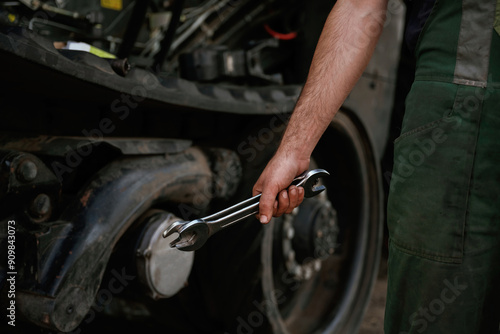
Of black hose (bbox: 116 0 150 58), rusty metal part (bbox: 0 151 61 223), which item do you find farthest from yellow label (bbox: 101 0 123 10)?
rusty metal part (bbox: 0 151 61 223)

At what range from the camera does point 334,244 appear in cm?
214

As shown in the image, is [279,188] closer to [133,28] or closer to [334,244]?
[133,28]

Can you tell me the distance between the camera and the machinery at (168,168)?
1.08 meters

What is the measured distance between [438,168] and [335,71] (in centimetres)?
29

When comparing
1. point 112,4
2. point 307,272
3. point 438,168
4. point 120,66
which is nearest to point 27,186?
point 120,66

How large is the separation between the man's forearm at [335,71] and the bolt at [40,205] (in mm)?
513

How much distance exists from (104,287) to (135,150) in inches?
18.5

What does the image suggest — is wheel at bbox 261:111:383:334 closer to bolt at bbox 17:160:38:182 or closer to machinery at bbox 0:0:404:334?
machinery at bbox 0:0:404:334

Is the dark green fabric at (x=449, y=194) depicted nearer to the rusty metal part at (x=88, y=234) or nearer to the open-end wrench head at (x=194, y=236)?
the open-end wrench head at (x=194, y=236)

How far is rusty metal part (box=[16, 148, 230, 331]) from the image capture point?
1.07 meters

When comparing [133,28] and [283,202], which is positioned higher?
[133,28]

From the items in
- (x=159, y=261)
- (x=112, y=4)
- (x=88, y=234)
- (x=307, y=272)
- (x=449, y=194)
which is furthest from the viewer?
(x=307, y=272)

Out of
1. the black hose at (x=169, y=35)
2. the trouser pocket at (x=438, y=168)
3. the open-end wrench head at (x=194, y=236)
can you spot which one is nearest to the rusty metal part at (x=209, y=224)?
the open-end wrench head at (x=194, y=236)

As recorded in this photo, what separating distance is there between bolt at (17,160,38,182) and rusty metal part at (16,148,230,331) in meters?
0.13
